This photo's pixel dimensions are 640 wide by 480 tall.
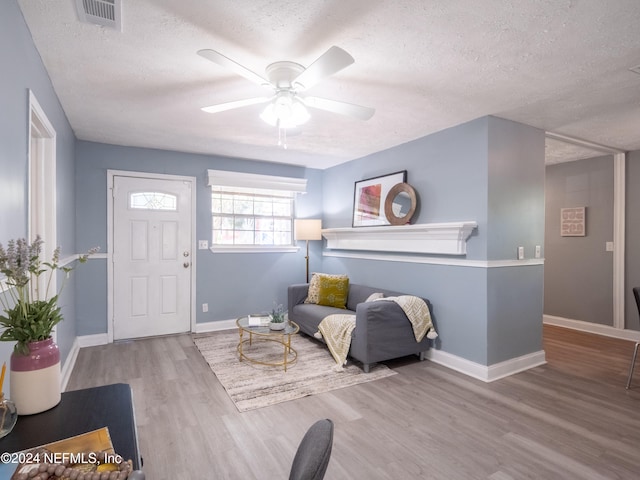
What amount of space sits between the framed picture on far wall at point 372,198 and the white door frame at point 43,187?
3.25 meters

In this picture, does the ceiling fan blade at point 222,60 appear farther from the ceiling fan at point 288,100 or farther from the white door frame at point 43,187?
the white door frame at point 43,187

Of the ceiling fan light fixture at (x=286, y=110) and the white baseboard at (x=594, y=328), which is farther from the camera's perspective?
the white baseboard at (x=594, y=328)

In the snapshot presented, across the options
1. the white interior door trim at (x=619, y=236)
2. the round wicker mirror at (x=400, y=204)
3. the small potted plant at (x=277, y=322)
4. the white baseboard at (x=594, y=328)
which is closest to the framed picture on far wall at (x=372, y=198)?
the round wicker mirror at (x=400, y=204)

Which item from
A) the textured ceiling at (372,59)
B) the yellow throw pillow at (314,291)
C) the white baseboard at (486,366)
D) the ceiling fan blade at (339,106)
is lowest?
the white baseboard at (486,366)

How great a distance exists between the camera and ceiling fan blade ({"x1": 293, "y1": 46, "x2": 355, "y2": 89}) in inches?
68.1

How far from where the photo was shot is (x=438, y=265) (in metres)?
3.57

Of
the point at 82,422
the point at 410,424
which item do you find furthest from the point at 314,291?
the point at 82,422

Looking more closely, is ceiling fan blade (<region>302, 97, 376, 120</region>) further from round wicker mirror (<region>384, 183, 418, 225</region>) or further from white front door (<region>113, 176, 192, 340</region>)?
white front door (<region>113, 176, 192, 340</region>)

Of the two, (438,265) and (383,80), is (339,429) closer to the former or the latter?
(438,265)

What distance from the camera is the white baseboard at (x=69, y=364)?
2.95 m

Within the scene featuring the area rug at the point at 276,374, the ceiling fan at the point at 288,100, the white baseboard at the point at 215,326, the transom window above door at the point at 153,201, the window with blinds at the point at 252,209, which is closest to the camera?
the ceiling fan at the point at 288,100

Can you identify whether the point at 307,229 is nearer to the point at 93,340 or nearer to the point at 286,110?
the point at 286,110

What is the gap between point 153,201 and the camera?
4.45m

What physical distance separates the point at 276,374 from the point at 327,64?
2613 millimetres
